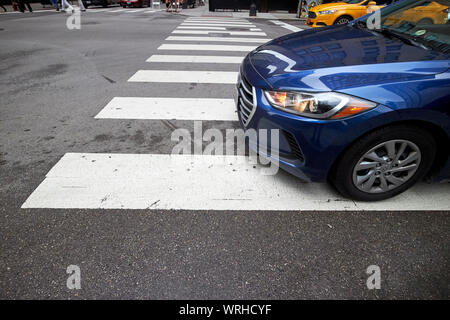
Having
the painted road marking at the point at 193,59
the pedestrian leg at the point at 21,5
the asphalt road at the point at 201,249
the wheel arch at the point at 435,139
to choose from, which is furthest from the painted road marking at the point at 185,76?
the pedestrian leg at the point at 21,5

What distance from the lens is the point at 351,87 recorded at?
1900 millimetres

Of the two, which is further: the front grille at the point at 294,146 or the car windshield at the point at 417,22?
the car windshield at the point at 417,22

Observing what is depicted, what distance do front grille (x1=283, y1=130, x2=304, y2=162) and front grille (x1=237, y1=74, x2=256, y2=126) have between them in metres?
0.41

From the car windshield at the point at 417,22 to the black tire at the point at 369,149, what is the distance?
0.76 m

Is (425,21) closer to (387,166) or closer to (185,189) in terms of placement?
(387,166)

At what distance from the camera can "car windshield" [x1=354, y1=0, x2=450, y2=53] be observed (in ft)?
7.66

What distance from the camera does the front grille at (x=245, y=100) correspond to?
238 centimetres

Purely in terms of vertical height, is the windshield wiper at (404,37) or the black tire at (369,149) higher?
the windshield wiper at (404,37)

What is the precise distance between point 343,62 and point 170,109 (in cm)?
255

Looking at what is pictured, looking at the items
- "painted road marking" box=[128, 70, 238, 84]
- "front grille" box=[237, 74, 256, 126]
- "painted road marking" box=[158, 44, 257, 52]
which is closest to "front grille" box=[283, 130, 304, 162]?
"front grille" box=[237, 74, 256, 126]

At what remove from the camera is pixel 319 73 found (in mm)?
2084

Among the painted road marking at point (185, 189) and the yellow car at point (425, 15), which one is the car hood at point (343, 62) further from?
the painted road marking at point (185, 189)

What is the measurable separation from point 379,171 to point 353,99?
718 millimetres

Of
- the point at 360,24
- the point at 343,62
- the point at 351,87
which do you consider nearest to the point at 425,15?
the point at 360,24
